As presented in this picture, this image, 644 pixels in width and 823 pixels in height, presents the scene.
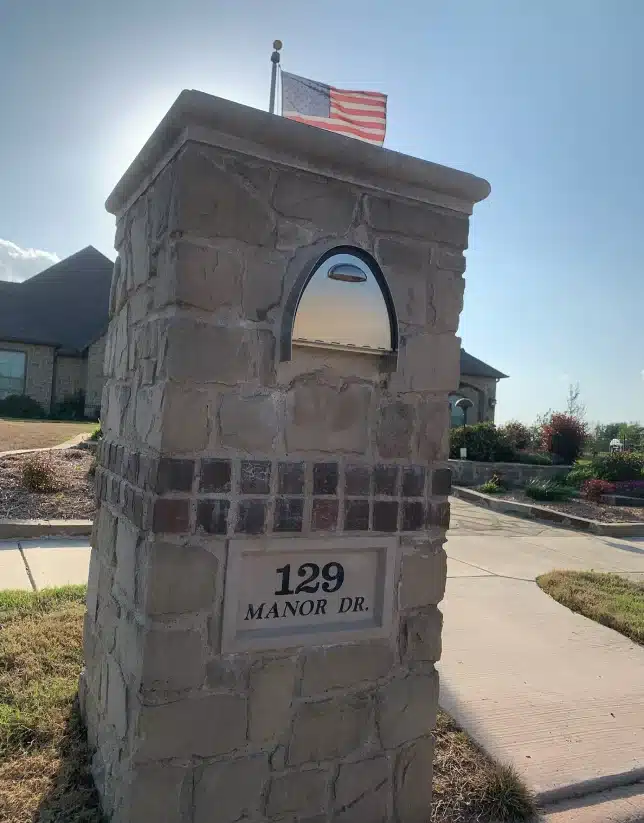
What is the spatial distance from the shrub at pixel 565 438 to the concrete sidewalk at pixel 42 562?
13.7 meters

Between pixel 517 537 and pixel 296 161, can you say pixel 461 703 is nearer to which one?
pixel 296 161

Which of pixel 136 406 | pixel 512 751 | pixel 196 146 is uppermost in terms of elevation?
pixel 196 146

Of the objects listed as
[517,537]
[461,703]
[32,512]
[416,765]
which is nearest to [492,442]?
[517,537]

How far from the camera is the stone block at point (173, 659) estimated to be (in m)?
1.96

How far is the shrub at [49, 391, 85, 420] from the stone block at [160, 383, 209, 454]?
24.9 m

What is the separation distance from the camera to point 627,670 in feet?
12.9

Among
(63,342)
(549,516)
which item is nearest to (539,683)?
(549,516)

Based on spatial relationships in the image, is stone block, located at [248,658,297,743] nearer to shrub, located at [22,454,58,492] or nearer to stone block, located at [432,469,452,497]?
stone block, located at [432,469,452,497]

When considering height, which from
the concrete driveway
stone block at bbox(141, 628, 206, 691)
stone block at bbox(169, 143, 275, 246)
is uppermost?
stone block at bbox(169, 143, 275, 246)

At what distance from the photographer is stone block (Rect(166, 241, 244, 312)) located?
1967 millimetres

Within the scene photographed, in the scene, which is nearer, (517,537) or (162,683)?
(162,683)

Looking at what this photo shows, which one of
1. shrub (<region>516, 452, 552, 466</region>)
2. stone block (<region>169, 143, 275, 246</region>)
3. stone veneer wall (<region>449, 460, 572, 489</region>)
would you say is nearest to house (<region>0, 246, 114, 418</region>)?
stone veneer wall (<region>449, 460, 572, 489</region>)

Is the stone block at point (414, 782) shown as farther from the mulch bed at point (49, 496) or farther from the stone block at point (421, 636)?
the mulch bed at point (49, 496)

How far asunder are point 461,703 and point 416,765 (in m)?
0.99
